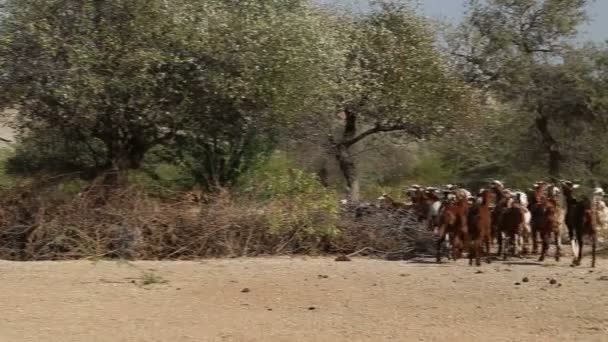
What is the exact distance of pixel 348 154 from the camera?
88.3 ft

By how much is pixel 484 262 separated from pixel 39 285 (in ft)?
24.3

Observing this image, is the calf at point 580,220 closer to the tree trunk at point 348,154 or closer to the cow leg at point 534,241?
the cow leg at point 534,241

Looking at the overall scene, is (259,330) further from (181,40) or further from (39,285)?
(181,40)

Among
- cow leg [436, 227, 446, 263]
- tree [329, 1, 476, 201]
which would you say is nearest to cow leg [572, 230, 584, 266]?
cow leg [436, 227, 446, 263]

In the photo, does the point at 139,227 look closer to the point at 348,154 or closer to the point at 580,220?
the point at 580,220

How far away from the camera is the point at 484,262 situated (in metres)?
18.1

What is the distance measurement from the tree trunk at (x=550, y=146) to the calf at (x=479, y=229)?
40.0 feet

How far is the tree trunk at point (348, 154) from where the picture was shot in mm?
26016

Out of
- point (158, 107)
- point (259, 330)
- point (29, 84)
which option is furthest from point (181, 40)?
point (259, 330)

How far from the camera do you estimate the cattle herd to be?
1794 centimetres

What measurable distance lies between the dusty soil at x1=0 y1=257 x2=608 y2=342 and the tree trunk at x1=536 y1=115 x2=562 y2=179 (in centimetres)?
1280

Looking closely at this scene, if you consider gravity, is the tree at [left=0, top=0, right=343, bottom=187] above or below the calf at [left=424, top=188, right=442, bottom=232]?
above

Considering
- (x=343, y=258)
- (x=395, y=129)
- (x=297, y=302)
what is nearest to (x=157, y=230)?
(x=343, y=258)

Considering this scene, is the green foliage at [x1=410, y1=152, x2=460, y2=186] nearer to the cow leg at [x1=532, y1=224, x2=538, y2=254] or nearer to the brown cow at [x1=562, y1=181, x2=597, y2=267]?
the cow leg at [x1=532, y1=224, x2=538, y2=254]
